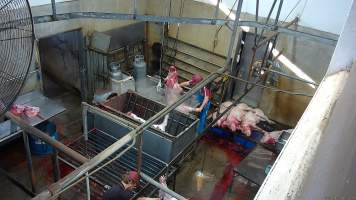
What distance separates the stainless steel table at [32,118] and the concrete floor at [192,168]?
887 mm

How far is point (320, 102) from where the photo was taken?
4.58 ft

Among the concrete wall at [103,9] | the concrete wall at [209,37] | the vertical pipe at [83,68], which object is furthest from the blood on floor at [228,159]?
the concrete wall at [103,9]

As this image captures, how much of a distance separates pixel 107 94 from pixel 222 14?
10.3ft

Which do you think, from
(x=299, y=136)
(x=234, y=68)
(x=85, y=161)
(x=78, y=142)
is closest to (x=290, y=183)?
(x=299, y=136)

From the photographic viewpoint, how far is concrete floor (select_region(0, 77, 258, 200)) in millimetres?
5582

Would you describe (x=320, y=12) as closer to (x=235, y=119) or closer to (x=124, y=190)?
(x=235, y=119)

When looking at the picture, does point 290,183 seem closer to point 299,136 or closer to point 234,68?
point 299,136

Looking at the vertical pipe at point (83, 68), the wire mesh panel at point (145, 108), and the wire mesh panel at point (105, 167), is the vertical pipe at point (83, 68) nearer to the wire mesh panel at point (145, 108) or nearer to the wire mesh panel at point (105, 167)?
the wire mesh panel at point (145, 108)

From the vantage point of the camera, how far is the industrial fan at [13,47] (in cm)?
223

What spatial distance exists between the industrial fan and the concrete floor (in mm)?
3333

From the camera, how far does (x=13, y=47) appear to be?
91.6 inches

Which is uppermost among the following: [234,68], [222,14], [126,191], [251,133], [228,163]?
[222,14]

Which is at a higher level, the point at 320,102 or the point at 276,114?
the point at 320,102

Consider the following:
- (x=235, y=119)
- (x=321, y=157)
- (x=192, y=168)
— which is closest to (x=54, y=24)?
(x=192, y=168)
